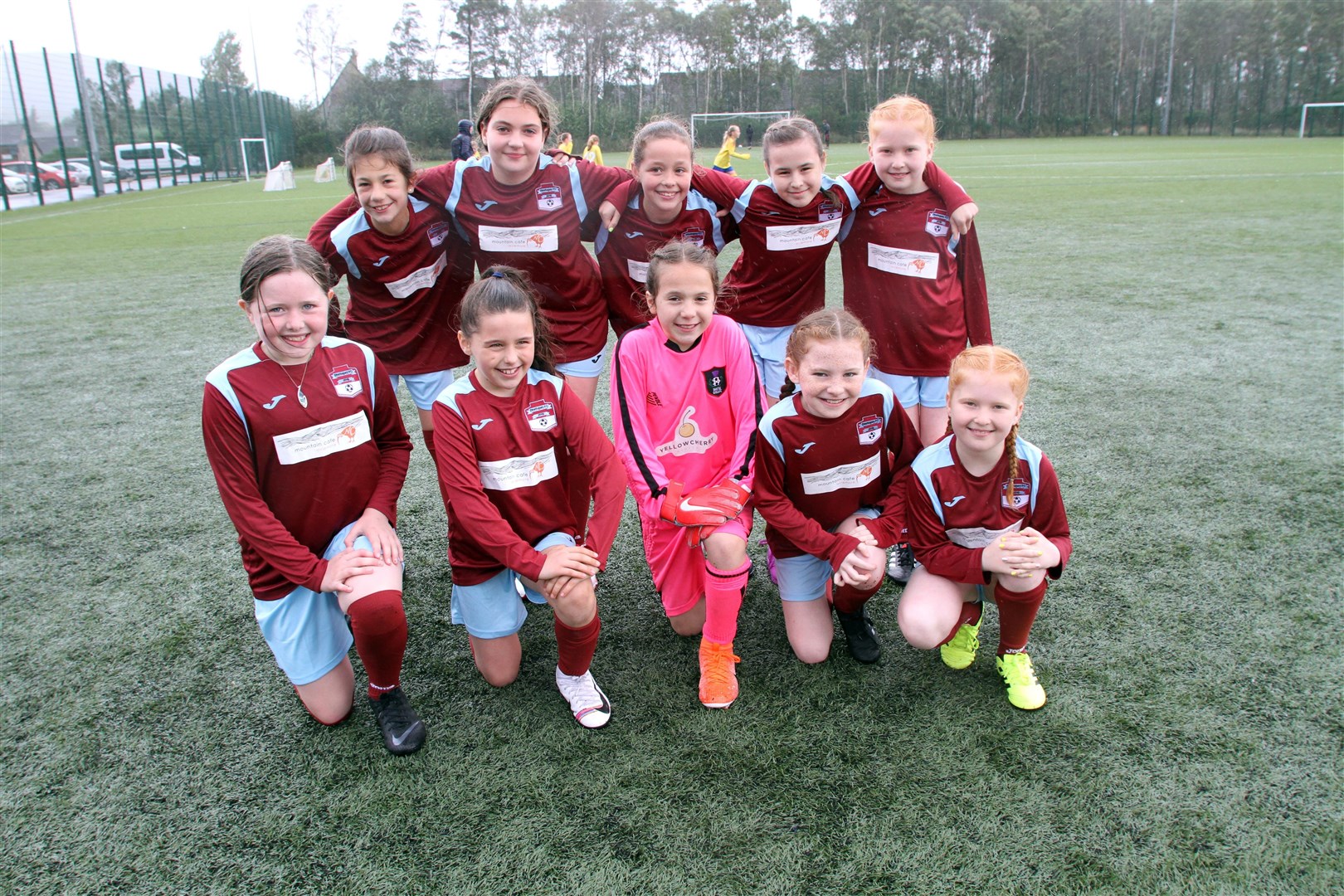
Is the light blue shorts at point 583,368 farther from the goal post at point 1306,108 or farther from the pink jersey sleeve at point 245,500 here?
the goal post at point 1306,108

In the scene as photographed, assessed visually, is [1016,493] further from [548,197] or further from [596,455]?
[548,197]

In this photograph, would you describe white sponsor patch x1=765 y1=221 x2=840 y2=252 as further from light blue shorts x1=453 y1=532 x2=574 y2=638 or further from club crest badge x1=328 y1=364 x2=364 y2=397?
club crest badge x1=328 y1=364 x2=364 y2=397

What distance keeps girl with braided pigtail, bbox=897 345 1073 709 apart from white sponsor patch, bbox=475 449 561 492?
3.52 feet

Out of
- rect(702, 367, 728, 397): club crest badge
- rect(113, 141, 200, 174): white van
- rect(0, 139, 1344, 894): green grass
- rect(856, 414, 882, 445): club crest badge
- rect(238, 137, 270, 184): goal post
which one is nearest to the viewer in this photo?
rect(0, 139, 1344, 894): green grass

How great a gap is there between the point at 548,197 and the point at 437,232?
419mm

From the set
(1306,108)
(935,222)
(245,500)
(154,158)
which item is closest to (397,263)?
(245,500)

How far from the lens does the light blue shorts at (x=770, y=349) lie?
331 cm

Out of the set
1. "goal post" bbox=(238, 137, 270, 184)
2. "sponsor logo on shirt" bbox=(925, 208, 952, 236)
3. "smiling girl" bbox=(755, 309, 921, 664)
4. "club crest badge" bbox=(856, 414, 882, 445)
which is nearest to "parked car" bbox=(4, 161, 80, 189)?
"goal post" bbox=(238, 137, 270, 184)

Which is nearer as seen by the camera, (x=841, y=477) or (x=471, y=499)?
(x=471, y=499)

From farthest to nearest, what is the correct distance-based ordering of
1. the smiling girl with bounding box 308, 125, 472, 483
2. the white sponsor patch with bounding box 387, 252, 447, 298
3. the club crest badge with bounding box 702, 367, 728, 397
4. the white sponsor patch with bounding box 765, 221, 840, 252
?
the white sponsor patch with bounding box 765, 221, 840, 252 → the white sponsor patch with bounding box 387, 252, 447, 298 → the smiling girl with bounding box 308, 125, 472, 483 → the club crest badge with bounding box 702, 367, 728, 397

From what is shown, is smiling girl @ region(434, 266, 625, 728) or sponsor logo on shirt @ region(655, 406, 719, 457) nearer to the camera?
smiling girl @ region(434, 266, 625, 728)

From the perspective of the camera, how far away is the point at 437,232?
2.96 metres

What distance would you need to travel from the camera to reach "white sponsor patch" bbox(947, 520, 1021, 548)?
2.31 meters

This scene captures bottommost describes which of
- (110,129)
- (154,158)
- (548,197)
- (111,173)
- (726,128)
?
(548,197)
